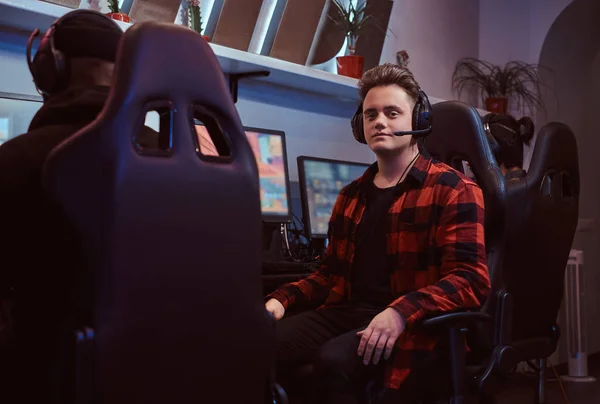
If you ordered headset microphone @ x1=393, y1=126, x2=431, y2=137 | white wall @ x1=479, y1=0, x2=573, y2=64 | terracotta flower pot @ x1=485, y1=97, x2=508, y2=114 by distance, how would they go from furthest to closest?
white wall @ x1=479, y1=0, x2=573, y2=64, terracotta flower pot @ x1=485, y1=97, x2=508, y2=114, headset microphone @ x1=393, y1=126, x2=431, y2=137

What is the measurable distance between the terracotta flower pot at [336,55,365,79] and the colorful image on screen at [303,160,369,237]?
466 millimetres

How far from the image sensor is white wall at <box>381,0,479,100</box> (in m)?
4.04

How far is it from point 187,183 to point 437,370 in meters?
0.91

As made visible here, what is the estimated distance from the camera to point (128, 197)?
3.85 feet

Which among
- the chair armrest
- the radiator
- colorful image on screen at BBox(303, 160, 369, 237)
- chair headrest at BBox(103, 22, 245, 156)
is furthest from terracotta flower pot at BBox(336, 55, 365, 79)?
chair headrest at BBox(103, 22, 245, 156)

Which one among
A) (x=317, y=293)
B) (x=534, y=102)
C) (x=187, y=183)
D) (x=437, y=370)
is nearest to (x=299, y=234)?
(x=317, y=293)

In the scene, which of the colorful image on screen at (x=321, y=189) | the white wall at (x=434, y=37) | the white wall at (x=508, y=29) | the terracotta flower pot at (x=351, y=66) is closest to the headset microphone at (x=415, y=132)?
the colorful image on screen at (x=321, y=189)

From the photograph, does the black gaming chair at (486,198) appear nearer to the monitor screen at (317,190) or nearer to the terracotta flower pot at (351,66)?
the monitor screen at (317,190)

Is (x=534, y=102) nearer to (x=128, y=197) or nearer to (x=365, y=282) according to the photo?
(x=365, y=282)

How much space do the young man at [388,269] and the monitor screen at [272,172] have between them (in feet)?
1.99

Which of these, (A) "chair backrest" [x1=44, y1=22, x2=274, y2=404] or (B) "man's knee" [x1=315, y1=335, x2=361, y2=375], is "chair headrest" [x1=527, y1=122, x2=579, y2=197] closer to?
(B) "man's knee" [x1=315, y1=335, x2=361, y2=375]

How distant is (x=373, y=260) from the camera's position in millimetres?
2029

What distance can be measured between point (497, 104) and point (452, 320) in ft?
9.98

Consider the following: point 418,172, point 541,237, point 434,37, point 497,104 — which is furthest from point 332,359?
point 497,104
